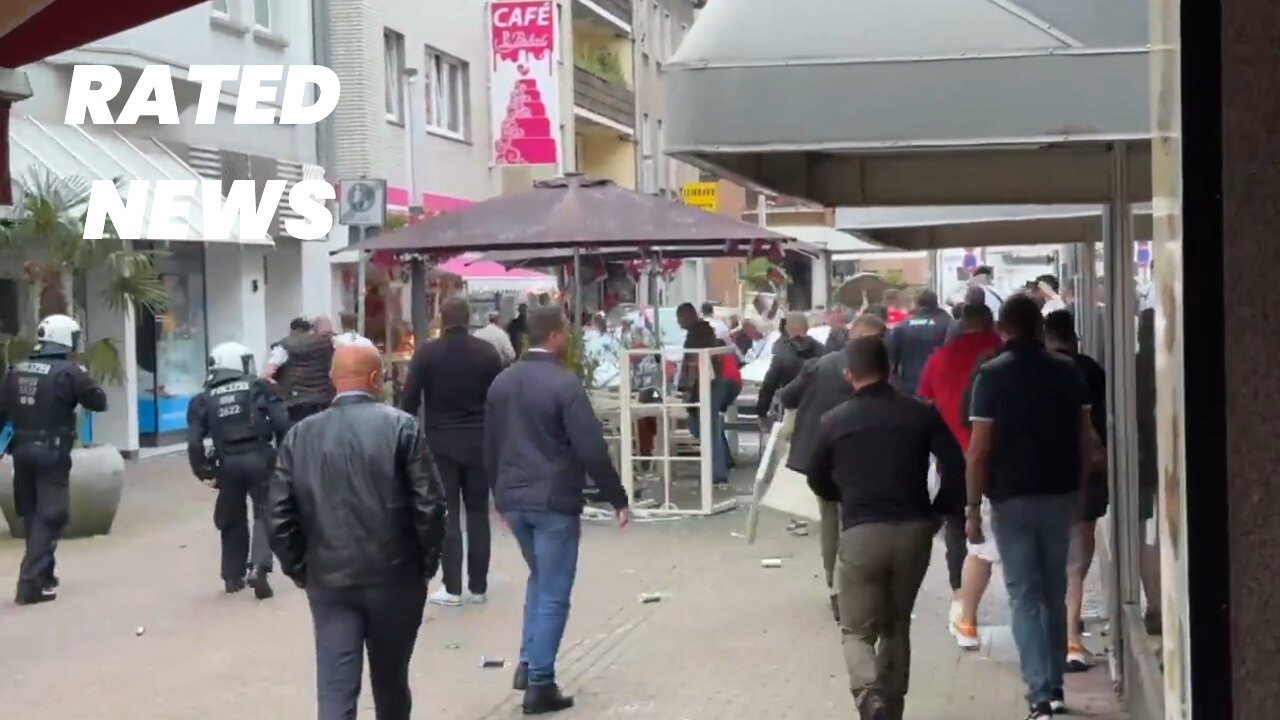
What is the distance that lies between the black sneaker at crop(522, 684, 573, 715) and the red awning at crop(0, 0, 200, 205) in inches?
121

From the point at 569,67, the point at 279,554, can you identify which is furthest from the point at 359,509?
the point at 569,67

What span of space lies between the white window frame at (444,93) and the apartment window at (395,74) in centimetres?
117

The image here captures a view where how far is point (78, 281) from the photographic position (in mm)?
16000

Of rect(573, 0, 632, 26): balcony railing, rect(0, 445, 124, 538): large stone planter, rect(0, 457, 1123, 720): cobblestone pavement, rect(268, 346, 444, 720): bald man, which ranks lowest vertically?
rect(0, 457, 1123, 720): cobblestone pavement

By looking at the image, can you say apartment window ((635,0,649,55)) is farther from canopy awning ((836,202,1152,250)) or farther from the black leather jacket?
the black leather jacket

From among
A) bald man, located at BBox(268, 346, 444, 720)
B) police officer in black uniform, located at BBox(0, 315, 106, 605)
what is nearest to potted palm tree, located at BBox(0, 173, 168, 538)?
police officer in black uniform, located at BBox(0, 315, 106, 605)

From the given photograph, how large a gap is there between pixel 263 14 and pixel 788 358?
13156mm

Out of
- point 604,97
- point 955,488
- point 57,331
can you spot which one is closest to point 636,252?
point 57,331

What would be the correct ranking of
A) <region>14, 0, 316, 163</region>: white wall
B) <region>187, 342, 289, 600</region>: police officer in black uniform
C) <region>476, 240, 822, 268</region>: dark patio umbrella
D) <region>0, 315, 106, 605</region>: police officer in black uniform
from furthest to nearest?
<region>14, 0, 316, 163</region>: white wall
<region>476, 240, 822, 268</region>: dark patio umbrella
<region>187, 342, 289, 600</region>: police officer in black uniform
<region>0, 315, 106, 605</region>: police officer in black uniform

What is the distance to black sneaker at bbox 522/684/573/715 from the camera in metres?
7.87

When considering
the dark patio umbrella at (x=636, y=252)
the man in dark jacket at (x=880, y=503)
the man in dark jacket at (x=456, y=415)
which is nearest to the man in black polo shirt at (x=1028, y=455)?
the man in dark jacket at (x=880, y=503)

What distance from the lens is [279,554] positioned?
5949 millimetres

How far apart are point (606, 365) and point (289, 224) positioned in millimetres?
9185

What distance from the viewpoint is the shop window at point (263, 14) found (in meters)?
24.7
